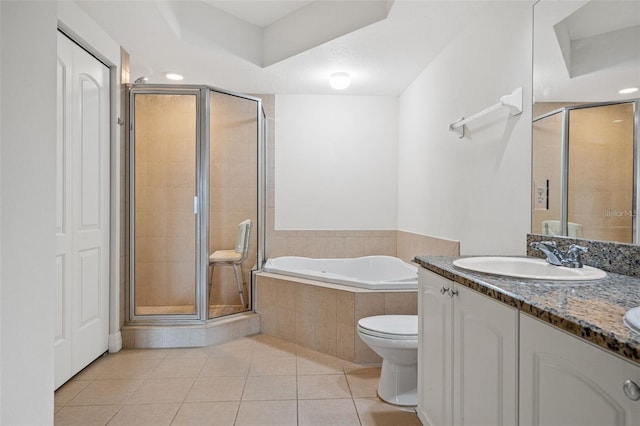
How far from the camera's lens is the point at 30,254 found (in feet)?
4.12

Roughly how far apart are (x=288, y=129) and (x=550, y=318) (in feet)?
11.9

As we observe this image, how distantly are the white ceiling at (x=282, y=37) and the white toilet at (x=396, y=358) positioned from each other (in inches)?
74.6

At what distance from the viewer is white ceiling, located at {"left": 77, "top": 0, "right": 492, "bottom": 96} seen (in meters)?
2.54

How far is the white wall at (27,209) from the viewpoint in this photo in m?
1.16

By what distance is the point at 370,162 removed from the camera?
14.1ft

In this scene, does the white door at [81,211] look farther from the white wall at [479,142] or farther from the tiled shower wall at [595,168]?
the tiled shower wall at [595,168]

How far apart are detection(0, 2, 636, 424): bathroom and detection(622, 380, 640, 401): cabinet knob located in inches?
Answer: 54.1

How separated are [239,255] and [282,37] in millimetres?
1887

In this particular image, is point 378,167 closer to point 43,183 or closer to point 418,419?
point 418,419

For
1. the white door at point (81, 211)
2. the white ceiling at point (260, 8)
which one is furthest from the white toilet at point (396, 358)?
the white ceiling at point (260, 8)

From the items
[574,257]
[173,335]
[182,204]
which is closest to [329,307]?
[173,335]

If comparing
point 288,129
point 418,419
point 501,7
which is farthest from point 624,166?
point 288,129

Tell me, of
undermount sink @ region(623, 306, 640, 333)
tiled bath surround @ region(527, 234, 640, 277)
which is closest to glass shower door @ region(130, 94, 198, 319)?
tiled bath surround @ region(527, 234, 640, 277)

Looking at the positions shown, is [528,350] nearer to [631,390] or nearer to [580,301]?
[580,301]
